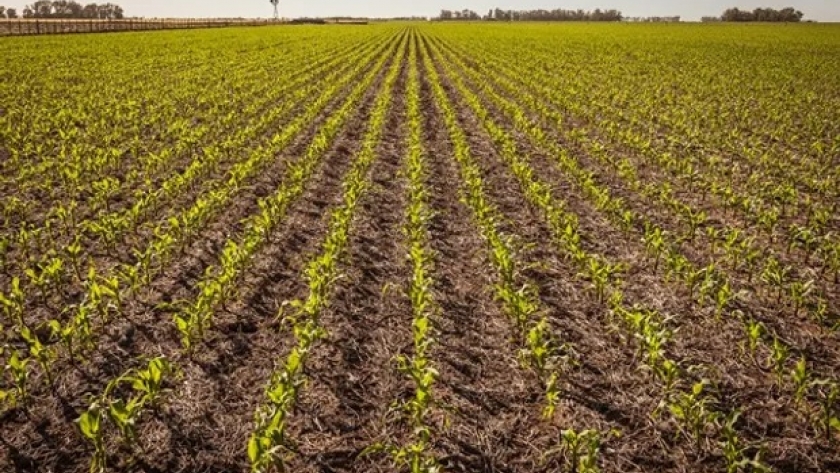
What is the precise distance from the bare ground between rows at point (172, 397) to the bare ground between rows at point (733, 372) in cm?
343

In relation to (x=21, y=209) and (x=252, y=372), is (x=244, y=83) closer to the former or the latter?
(x=21, y=209)

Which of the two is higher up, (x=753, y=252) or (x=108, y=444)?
(x=753, y=252)

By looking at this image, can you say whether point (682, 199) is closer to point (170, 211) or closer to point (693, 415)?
point (693, 415)

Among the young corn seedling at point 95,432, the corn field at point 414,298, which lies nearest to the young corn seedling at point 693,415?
the corn field at point 414,298

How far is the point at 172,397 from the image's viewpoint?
4.70 meters

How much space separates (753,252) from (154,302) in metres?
7.14

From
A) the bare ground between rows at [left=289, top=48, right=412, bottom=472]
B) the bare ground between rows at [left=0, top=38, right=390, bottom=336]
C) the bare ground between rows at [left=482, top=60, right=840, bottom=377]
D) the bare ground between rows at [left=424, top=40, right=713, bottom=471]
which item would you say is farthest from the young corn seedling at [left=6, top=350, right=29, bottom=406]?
the bare ground between rows at [left=482, top=60, right=840, bottom=377]

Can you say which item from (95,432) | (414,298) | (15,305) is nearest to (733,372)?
(414,298)

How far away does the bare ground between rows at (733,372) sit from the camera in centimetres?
421

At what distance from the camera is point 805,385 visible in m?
4.48

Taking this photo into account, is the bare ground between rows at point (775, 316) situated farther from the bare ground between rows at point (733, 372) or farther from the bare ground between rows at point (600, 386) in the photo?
the bare ground between rows at point (600, 386)

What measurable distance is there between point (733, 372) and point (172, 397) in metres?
5.00

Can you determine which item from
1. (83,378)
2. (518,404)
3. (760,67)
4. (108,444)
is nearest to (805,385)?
(518,404)

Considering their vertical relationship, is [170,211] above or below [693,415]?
above
